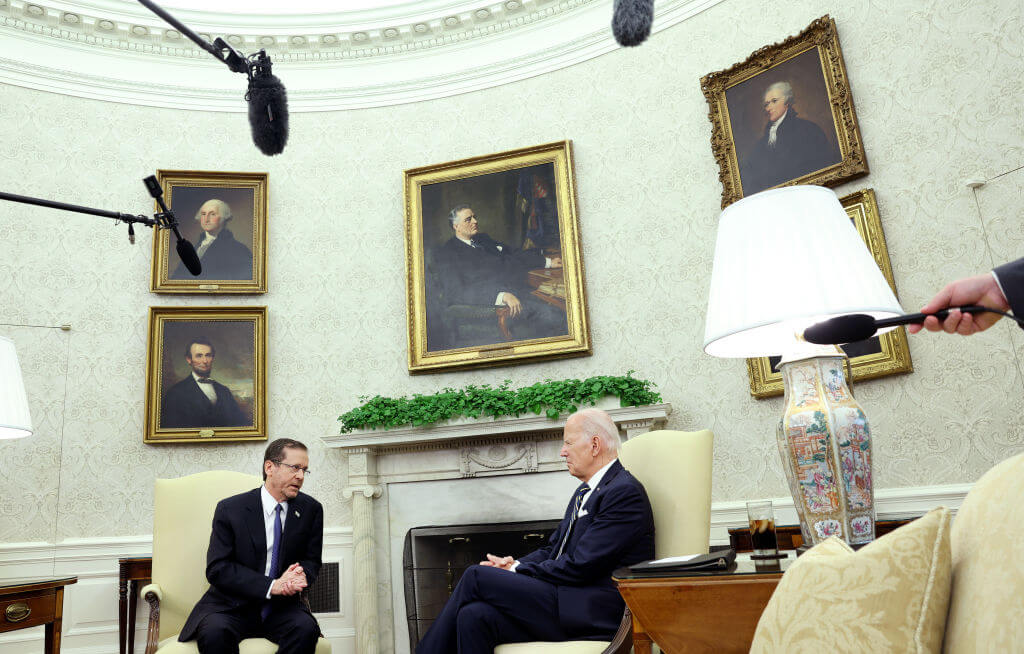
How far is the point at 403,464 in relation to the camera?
19.2 feet

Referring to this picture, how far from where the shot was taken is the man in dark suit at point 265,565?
3.57 metres

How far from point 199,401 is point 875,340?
16.2 ft

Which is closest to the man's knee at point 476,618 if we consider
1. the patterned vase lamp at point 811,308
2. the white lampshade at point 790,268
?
the patterned vase lamp at point 811,308

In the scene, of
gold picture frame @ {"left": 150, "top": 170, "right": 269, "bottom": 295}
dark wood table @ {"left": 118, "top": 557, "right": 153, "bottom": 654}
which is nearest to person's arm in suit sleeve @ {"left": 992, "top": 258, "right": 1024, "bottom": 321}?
dark wood table @ {"left": 118, "top": 557, "right": 153, "bottom": 654}

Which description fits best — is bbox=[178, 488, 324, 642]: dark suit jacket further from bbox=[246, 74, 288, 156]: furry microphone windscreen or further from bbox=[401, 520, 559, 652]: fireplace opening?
bbox=[246, 74, 288, 156]: furry microphone windscreen

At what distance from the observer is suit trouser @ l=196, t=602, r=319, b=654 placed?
3.45 metres

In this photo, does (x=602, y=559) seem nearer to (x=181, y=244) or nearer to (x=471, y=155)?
(x=181, y=244)

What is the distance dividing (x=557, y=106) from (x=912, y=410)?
365 cm

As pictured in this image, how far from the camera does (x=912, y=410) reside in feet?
14.9

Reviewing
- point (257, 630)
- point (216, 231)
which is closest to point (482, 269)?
point (216, 231)

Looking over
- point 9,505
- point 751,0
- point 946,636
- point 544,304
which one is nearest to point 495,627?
point 946,636

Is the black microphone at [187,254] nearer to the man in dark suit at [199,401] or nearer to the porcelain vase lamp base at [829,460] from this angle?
the man in dark suit at [199,401]

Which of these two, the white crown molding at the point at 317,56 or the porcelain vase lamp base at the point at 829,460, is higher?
the white crown molding at the point at 317,56

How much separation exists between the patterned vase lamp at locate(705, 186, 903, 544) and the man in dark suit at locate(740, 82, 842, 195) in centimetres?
288
